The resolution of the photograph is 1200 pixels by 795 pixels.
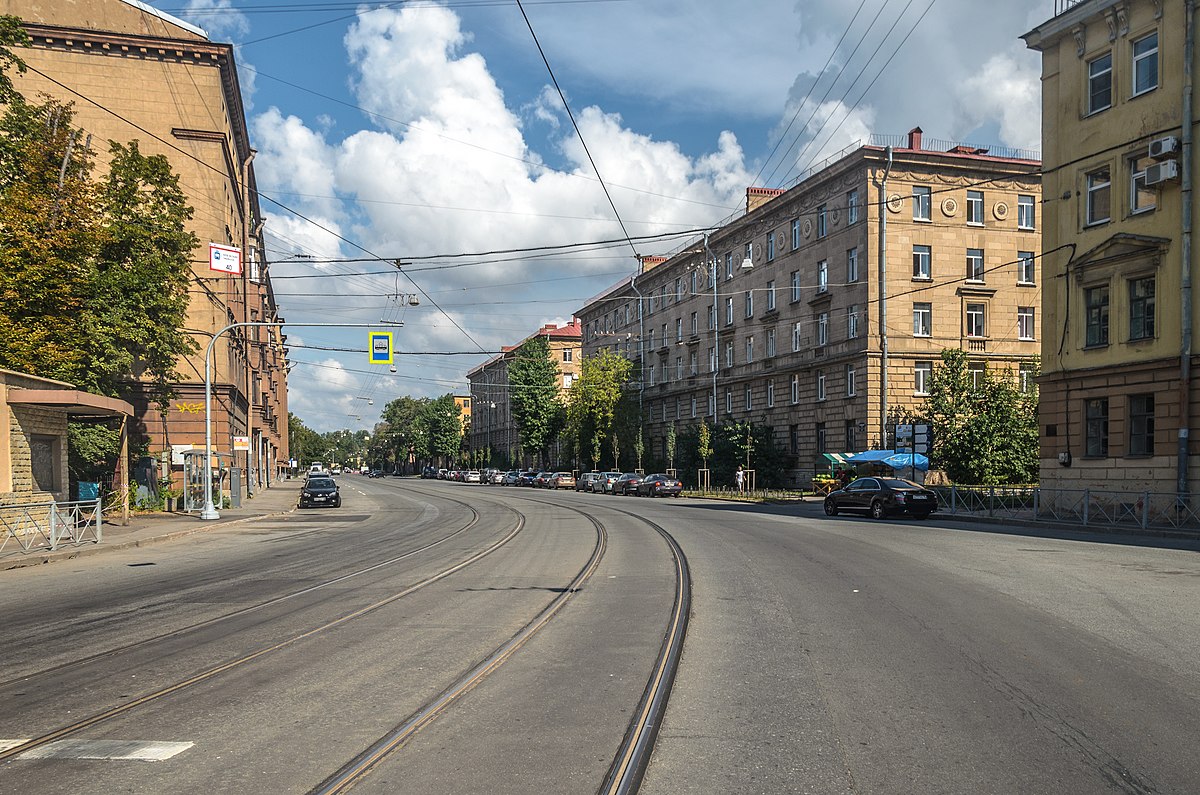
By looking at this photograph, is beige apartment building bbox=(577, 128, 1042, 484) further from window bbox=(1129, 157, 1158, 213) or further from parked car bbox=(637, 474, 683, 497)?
window bbox=(1129, 157, 1158, 213)

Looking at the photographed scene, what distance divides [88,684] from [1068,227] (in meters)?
31.0

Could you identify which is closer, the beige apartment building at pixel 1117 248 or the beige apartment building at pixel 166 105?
the beige apartment building at pixel 1117 248

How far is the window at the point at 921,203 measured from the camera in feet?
152

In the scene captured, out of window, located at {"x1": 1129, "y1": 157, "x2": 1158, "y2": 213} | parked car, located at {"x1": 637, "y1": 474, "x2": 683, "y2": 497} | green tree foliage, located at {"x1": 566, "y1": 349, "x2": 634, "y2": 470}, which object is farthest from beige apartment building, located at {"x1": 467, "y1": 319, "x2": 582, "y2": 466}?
window, located at {"x1": 1129, "y1": 157, "x2": 1158, "y2": 213}

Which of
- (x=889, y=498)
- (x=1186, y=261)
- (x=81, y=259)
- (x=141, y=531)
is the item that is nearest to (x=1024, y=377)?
(x=889, y=498)

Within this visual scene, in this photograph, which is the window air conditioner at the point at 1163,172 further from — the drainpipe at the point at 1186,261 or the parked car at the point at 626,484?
the parked car at the point at 626,484

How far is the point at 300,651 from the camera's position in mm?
8398

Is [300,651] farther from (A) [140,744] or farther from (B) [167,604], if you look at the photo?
(B) [167,604]

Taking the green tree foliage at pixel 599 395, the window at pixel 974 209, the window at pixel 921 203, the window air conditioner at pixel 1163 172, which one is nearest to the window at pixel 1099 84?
the window air conditioner at pixel 1163 172

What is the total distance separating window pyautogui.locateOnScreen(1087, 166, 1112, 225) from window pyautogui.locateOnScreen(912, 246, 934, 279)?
1653cm

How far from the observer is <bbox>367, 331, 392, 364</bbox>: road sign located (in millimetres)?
32969

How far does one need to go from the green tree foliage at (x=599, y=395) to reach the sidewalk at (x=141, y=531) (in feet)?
112

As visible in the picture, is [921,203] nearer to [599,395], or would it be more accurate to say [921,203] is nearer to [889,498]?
[889,498]

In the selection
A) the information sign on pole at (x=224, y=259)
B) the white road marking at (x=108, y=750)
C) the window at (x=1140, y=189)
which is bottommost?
the white road marking at (x=108, y=750)
